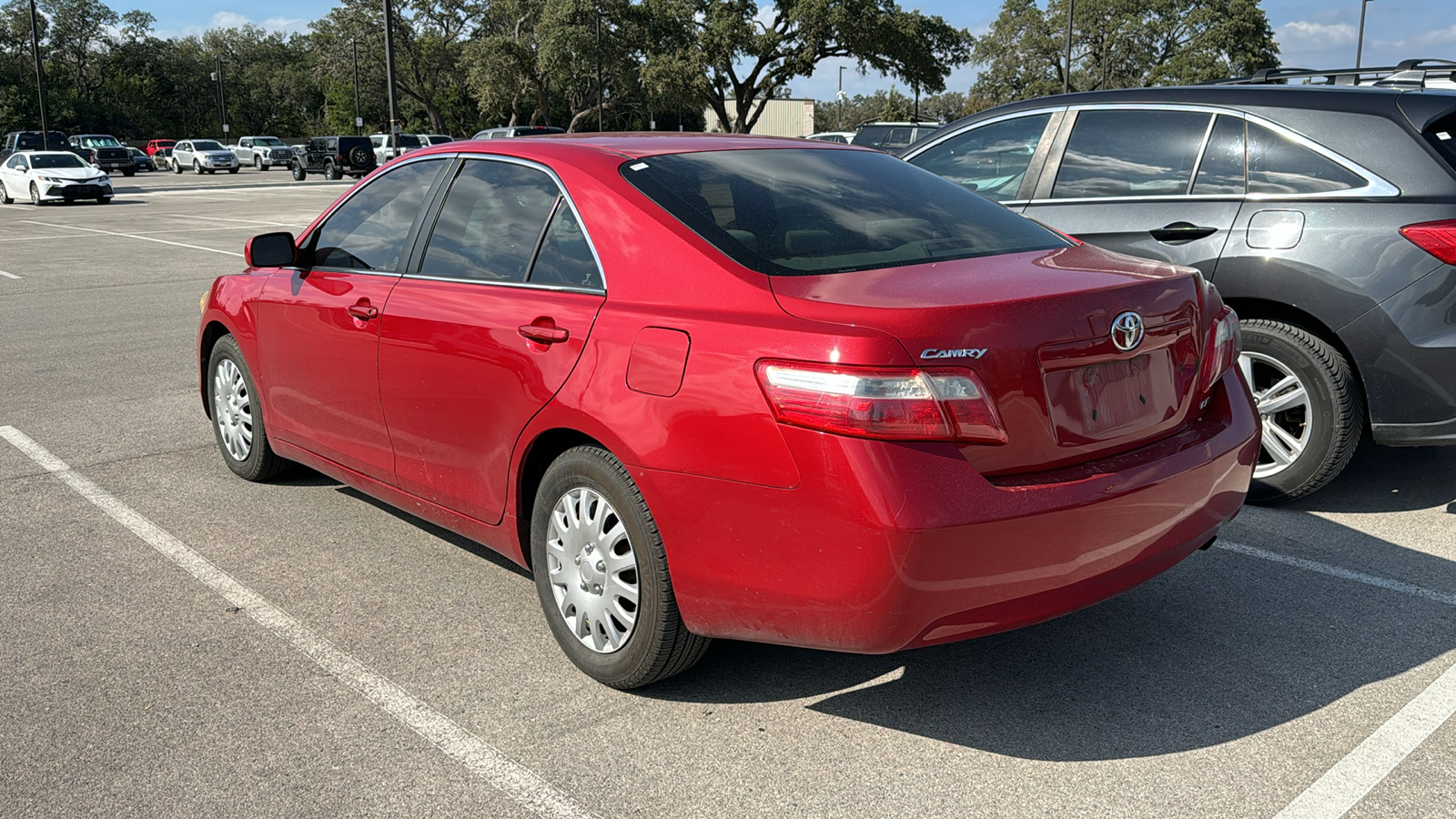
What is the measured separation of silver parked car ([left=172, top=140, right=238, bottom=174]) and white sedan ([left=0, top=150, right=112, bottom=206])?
2271 cm

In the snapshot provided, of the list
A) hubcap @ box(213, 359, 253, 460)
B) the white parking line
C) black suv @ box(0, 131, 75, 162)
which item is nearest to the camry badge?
the white parking line

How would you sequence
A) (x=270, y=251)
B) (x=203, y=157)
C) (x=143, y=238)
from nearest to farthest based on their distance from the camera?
(x=270, y=251), (x=143, y=238), (x=203, y=157)

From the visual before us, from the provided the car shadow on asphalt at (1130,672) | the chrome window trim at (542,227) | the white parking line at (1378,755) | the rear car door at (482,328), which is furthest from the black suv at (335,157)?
the white parking line at (1378,755)

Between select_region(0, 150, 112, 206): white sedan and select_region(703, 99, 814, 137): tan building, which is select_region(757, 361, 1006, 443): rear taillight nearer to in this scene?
select_region(0, 150, 112, 206): white sedan

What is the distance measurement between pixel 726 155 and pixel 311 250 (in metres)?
1.96

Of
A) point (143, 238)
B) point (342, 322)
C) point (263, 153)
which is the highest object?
point (263, 153)

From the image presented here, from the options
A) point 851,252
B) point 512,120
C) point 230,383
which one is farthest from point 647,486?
point 512,120

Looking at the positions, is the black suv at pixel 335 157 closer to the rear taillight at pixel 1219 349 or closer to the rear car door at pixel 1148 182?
the rear car door at pixel 1148 182

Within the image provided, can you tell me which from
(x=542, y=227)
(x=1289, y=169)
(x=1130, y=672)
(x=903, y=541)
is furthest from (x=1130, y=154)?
(x=903, y=541)

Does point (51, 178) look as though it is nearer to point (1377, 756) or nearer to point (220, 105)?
point (1377, 756)

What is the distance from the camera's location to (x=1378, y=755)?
119 inches

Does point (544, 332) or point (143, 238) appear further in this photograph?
point (143, 238)

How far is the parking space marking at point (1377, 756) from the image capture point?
2.80 metres

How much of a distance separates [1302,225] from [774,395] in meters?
3.22
